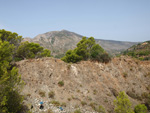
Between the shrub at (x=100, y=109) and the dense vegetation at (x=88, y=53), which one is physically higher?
the dense vegetation at (x=88, y=53)

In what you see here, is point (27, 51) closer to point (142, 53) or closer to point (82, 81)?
point (82, 81)

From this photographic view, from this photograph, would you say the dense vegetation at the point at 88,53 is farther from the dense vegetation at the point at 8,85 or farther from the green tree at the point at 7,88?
the green tree at the point at 7,88

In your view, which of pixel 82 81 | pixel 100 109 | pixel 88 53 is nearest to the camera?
pixel 100 109

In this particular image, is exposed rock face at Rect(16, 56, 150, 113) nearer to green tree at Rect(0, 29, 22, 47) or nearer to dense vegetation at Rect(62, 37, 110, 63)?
dense vegetation at Rect(62, 37, 110, 63)

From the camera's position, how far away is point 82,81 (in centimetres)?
1504

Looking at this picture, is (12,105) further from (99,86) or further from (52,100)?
(99,86)

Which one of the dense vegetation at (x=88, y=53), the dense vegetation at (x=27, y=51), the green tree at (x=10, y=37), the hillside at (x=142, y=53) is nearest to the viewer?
the green tree at (x=10, y=37)

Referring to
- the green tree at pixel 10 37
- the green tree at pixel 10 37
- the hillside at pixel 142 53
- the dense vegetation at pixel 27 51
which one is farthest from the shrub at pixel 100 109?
the hillside at pixel 142 53

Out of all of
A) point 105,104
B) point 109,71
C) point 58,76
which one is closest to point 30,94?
point 58,76

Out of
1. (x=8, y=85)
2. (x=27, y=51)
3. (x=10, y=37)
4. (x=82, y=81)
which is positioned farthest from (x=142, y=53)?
(x=8, y=85)

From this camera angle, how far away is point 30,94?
1077cm

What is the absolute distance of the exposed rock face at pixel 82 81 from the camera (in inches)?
456

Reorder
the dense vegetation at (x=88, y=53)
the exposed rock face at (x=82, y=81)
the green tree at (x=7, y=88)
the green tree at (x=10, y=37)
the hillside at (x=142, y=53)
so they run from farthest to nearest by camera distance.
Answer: the hillside at (x=142, y=53), the dense vegetation at (x=88, y=53), the green tree at (x=10, y=37), the exposed rock face at (x=82, y=81), the green tree at (x=7, y=88)

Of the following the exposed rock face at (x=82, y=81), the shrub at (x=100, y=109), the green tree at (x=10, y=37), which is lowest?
the shrub at (x=100, y=109)
